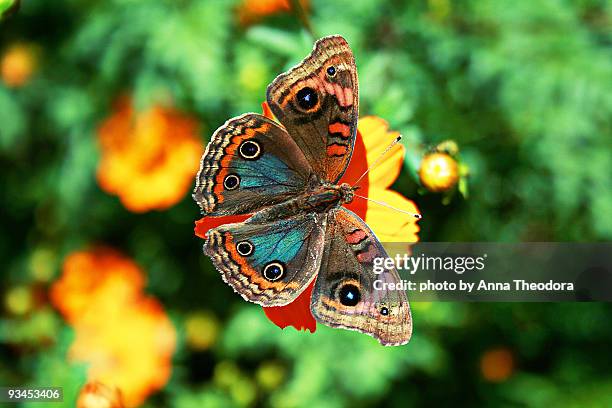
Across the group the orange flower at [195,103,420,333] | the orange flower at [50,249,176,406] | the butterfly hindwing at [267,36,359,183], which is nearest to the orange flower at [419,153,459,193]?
the orange flower at [195,103,420,333]

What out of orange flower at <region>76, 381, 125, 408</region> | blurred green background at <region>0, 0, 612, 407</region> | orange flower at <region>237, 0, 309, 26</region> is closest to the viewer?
orange flower at <region>76, 381, 125, 408</region>

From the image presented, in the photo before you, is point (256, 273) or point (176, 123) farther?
point (176, 123)

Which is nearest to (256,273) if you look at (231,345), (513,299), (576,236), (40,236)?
(231,345)

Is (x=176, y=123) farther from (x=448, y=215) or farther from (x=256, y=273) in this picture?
(x=256, y=273)

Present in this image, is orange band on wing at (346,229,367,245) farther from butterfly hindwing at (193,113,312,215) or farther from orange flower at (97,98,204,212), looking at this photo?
orange flower at (97,98,204,212)

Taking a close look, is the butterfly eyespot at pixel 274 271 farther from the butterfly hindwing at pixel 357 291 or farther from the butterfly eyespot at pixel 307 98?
the butterfly eyespot at pixel 307 98

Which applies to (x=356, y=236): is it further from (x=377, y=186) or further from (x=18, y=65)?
(x=18, y=65)

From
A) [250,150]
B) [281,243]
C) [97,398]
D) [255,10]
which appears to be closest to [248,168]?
[250,150]
